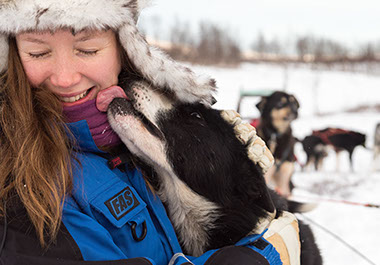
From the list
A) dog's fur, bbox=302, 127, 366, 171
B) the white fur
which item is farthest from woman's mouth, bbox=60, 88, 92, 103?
dog's fur, bbox=302, 127, 366, 171

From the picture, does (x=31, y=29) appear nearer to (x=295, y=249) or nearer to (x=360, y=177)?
(x=295, y=249)

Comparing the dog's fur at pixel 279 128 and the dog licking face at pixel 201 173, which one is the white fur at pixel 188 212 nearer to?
the dog licking face at pixel 201 173

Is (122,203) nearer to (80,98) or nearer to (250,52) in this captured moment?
(80,98)

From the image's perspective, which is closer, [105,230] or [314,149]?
[105,230]

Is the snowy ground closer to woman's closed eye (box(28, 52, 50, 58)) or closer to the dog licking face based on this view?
the dog licking face

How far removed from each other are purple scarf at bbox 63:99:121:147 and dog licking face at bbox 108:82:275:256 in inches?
6.6

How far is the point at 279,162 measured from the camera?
6594mm

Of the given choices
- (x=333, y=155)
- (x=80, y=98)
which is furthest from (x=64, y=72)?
(x=333, y=155)

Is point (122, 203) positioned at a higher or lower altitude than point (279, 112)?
higher

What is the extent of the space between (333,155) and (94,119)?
38.7ft

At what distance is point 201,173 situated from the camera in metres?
1.80

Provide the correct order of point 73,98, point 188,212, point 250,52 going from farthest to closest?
point 250,52 → point 188,212 → point 73,98

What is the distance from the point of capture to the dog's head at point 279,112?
6703 millimetres

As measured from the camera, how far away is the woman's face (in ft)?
4.51
